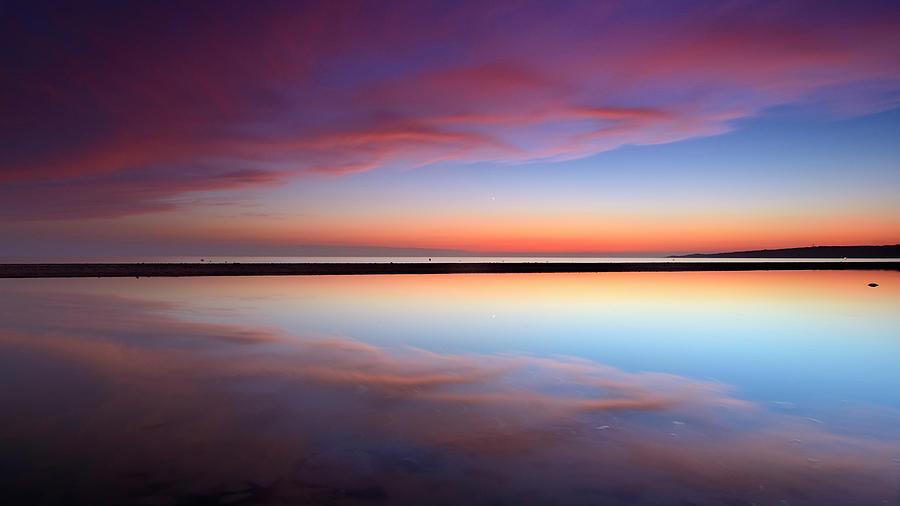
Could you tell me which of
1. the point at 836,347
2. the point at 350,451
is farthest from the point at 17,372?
the point at 836,347

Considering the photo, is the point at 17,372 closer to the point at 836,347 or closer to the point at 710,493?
the point at 710,493

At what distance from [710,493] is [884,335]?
753 inches

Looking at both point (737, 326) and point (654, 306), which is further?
point (654, 306)

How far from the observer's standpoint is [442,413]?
9312 mm

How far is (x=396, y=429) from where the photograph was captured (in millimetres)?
8367

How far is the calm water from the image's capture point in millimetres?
6242

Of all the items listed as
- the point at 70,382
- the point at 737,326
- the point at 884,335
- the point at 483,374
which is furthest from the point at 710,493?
the point at 884,335

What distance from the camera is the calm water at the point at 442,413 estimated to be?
6242 mm

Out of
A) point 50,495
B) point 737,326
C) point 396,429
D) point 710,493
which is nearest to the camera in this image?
point 50,495

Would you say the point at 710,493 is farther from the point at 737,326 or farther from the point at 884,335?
the point at 884,335

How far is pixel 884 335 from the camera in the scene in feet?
65.8

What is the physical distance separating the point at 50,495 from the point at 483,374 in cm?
843

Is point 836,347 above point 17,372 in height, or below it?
below

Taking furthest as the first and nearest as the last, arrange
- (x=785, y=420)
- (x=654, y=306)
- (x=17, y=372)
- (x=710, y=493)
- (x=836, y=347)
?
1. (x=654, y=306)
2. (x=836, y=347)
3. (x=17, y=372)
4. (x=785, y=420)
5. (x=710, y=493)
